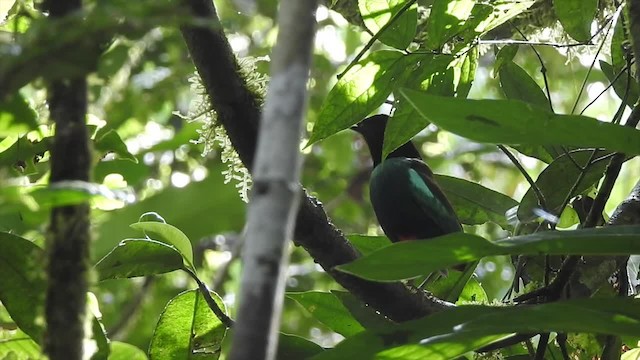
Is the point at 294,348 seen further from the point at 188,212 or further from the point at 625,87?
the point at 625,87

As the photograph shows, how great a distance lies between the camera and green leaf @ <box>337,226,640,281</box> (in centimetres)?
110

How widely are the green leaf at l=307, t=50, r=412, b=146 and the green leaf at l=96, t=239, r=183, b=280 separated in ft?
0.92

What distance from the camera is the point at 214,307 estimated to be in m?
1.47

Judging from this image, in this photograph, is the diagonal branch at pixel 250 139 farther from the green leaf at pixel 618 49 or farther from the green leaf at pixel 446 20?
the green leaf at pixel 618 49

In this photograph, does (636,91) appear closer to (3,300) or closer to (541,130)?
(541,130)

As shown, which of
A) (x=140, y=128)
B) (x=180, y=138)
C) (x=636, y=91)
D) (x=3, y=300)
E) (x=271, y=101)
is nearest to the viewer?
(x=271, y=101)

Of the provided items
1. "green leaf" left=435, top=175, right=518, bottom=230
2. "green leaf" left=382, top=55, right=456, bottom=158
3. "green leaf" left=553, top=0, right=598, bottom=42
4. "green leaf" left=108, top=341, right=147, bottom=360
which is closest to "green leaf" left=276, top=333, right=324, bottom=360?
"green leaf" left=108, top=341, right=147, bottom=360

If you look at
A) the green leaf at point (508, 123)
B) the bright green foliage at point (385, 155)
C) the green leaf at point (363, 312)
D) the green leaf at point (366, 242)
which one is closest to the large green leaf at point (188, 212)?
the bright green foliage at point (385, 155)

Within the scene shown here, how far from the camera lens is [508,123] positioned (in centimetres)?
111

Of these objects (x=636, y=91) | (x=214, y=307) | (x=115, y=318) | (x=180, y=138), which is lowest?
(x=115, y=318)

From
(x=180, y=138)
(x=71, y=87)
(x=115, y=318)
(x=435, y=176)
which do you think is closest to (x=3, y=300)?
(x=71, y=87)

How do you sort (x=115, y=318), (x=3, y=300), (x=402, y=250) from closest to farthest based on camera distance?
(x=402, y=250)
(x=3, y=300)
(x=115, y=318)

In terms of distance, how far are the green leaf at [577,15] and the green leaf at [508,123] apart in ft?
1.73

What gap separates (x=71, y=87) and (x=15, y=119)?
132mm
